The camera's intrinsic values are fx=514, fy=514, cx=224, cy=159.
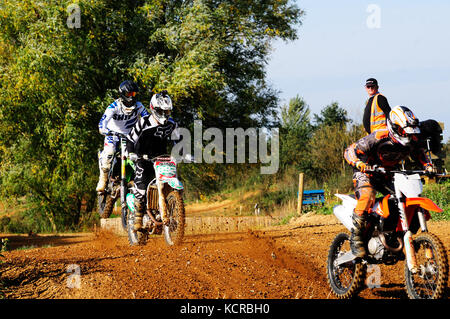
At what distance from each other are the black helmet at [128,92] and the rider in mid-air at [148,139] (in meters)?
1.12

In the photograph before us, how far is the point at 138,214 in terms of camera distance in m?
8.95

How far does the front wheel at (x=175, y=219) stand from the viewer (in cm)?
810

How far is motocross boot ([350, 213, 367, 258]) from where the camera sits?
5520 mm

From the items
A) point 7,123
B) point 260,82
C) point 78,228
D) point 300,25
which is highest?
point 300,25

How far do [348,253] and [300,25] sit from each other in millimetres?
20805

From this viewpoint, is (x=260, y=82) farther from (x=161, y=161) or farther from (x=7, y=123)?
(x=161, y=161)

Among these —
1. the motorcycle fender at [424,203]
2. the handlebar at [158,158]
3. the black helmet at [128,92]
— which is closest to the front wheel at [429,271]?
the motorcycle fender at [424,203]

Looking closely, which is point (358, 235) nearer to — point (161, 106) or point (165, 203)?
point (165, 203)

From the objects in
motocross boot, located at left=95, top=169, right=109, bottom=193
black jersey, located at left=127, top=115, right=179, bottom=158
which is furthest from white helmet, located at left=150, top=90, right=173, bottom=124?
motocross boot, located at left=95, top=169, right=109, bottom=193

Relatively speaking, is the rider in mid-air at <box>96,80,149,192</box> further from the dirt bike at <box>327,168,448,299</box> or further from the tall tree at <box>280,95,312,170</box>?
the tall tree at <box>280,95,312,170</box>

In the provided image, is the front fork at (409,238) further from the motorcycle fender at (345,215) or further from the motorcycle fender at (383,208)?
the motorcycle fender at (345,215)

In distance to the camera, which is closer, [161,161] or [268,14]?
[161,161]
